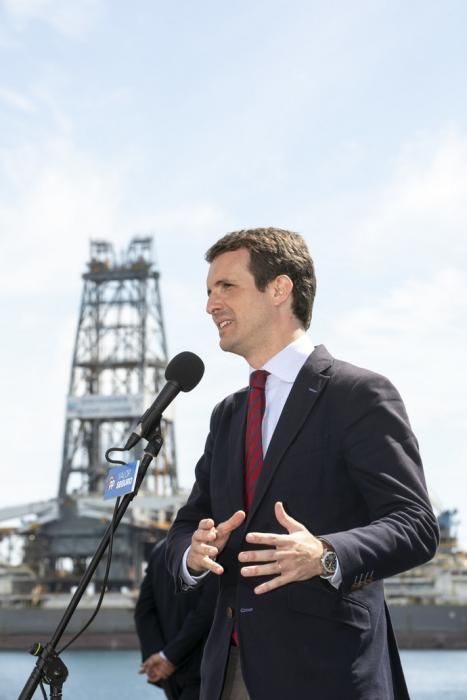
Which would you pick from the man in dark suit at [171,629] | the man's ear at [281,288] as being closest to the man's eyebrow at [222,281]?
the man's ear at [281,288]

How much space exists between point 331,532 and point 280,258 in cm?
81

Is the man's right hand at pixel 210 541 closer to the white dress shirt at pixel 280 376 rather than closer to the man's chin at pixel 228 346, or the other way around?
the white dress shirt at pixel 280 376

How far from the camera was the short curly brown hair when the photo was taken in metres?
3.14

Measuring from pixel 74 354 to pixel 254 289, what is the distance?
7016cm

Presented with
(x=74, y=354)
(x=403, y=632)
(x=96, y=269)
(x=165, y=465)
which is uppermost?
(x=96, y=269)

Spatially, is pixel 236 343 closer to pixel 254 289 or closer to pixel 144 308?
pixel 254 289

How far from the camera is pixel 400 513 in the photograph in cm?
272

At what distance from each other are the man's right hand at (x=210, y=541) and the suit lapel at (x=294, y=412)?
112 mm

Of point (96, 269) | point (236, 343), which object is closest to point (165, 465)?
point (96, 269)

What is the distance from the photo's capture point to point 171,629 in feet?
18.7

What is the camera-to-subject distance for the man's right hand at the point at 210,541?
2766 millimetres

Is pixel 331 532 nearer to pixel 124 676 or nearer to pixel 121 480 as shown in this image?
pixel 121 480

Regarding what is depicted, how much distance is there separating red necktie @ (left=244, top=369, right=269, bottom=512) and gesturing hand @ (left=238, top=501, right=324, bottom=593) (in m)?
0.38

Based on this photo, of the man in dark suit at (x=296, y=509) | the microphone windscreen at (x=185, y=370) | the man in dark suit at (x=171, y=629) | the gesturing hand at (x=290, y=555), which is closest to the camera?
the gesturing hand at (x=290, y=555)
